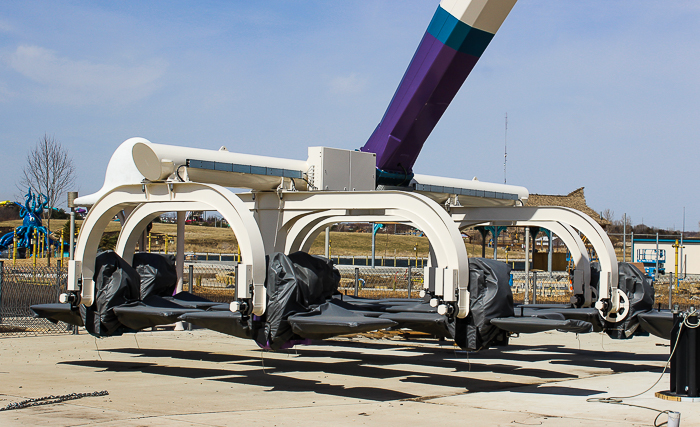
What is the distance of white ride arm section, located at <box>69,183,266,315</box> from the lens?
9.27 m

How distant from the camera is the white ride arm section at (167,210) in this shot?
927 cm

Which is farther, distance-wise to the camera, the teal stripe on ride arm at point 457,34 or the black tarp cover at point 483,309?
the teal stripe on ride arm at point 457,34

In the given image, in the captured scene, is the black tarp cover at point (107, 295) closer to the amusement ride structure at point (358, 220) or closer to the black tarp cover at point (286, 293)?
the amusement ride structure at point (358, 220)

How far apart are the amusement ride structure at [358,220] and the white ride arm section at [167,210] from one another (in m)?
0.02

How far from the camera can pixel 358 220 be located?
13.0m

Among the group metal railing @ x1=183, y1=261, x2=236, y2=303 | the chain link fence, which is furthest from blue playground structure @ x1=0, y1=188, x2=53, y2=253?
the chain link fence

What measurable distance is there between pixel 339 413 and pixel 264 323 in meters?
1.55

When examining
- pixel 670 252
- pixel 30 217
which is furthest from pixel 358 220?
pixel 670 252

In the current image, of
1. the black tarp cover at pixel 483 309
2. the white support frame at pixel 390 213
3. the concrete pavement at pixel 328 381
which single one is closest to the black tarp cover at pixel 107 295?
the concrete pavement at pixel 328 381

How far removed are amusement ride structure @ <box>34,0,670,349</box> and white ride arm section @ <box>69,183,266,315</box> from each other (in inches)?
0.7

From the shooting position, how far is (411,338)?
17547 mm

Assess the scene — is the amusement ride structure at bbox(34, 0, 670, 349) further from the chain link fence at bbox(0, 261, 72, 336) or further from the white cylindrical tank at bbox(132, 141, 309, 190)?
the chain link fence at bbox(0, 261, 72, 336)

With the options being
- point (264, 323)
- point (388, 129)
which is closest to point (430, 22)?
point (388, 129)

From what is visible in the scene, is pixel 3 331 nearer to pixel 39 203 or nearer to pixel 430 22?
pixel 430 22
